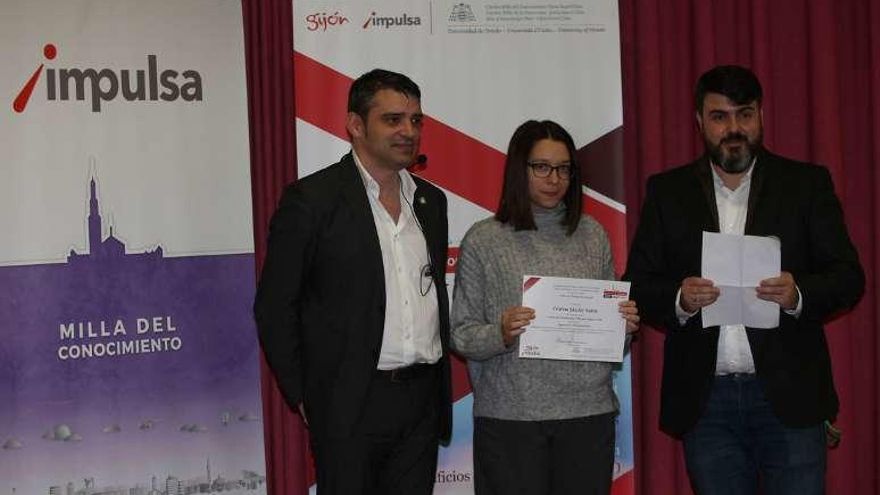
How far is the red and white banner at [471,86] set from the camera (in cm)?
412

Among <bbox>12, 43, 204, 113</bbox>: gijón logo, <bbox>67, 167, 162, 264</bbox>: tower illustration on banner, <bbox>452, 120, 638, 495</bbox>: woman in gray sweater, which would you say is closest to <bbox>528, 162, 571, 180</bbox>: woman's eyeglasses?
<bbox>452, 120, 638, 495</bbox>: woman in gray sweater

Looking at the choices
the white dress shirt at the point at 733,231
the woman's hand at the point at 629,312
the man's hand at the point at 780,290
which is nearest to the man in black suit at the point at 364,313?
the woman's hand at the point at 629,312

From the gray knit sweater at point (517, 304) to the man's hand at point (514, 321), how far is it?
28 millimetres

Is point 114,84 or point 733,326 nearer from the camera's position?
point 733,326

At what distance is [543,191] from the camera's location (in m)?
3.16

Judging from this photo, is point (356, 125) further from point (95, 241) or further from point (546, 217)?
point (95, 241)

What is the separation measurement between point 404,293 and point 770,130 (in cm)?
233

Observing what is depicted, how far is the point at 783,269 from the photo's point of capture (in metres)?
3.08

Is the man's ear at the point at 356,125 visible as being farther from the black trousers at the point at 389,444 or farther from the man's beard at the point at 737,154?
the man's beard at the point at 737,154

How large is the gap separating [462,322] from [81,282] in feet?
5.81

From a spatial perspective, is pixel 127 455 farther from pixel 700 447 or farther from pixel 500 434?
pixel 700 447

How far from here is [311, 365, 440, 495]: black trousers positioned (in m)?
3.02

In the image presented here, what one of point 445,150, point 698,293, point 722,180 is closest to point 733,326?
point 698,293

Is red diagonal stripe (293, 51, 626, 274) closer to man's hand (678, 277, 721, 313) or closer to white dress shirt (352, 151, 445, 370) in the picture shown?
white dress shirt (352, 151, 445, 370)
